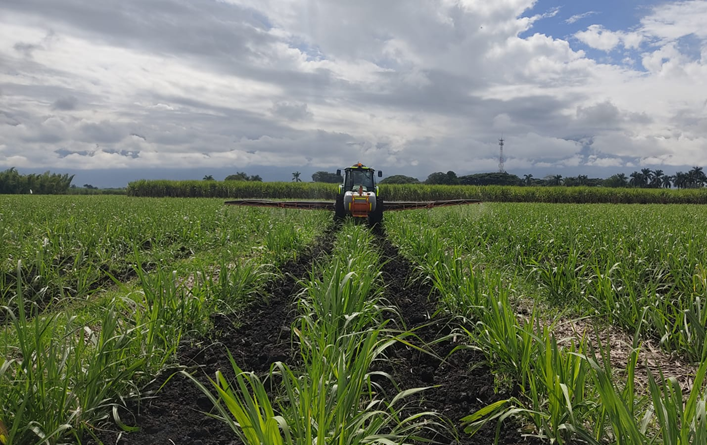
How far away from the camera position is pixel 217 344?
410cm

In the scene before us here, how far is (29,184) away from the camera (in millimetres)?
63094

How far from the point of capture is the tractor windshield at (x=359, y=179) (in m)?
15.3

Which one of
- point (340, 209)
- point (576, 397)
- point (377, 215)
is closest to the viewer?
point (576, 397)

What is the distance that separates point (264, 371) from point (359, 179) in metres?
12.0

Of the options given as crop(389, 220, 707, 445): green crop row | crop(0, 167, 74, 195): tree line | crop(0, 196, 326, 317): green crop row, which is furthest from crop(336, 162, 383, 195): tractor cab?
crop(0, 167, 74, 195): tree line

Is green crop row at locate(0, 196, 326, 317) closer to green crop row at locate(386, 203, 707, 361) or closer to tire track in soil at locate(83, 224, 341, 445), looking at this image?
tire track in soil at locate(83, 224, 341, 445)

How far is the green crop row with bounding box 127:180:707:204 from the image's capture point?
139 feet

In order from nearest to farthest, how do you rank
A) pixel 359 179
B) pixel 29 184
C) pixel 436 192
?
pixel 359 179
pixel 436 192
pixel 29 184

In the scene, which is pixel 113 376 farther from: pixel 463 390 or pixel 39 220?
pixel 39 220

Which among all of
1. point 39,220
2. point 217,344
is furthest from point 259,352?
point 39,220

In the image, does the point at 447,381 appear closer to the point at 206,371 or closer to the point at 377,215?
the point at 206,371

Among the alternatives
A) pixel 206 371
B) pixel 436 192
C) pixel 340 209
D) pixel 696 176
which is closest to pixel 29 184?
pixel 436 192

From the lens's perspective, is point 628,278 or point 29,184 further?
point 29,184

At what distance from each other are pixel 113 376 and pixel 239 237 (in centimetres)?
660
